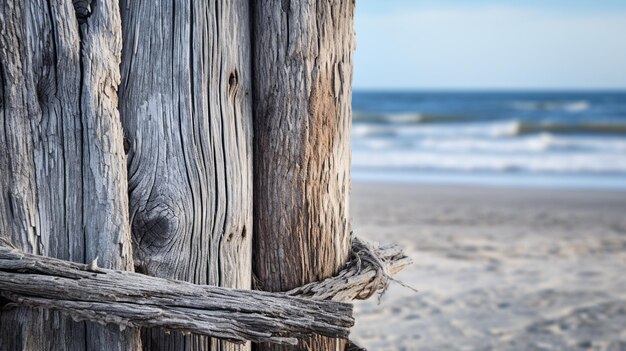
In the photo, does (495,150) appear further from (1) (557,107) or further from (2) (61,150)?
(1) (557,107)

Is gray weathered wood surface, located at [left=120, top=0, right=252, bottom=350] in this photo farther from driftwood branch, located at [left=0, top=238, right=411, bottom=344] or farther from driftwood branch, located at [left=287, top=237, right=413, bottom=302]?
driftwood branch, located at [left=287, top=237, right=413, bottom=302]

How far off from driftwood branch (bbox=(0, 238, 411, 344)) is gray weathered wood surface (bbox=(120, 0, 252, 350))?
0.50 feet

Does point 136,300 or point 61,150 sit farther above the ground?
point 61,150

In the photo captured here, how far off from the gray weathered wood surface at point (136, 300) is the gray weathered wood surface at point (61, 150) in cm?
8

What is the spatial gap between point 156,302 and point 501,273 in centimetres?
481

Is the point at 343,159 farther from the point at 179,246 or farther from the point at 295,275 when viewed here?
the point at 179,246

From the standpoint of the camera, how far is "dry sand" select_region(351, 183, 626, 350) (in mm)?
4293

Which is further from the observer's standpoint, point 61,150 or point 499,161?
point 499,161

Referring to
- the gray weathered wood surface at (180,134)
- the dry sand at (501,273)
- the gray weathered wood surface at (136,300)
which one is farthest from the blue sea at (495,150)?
the gray weathered wood surface at (136,300)

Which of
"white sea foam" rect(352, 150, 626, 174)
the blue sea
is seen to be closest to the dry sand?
the blue sea

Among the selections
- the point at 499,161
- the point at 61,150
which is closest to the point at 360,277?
the point at 61,150

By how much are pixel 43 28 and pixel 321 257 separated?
0.87m

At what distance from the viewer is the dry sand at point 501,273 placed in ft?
14.1

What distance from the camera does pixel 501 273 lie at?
5.80 metres
